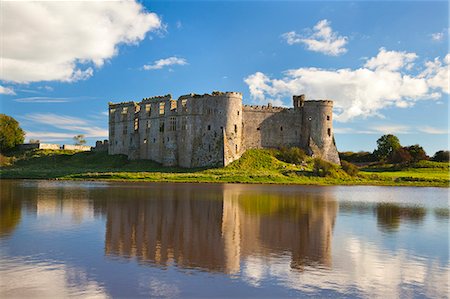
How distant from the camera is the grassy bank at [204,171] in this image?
5028 centimetres

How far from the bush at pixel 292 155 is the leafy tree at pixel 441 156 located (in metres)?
38.2

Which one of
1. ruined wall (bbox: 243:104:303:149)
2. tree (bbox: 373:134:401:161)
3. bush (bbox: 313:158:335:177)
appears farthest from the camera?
tree (bbox: 373:134:401:161)

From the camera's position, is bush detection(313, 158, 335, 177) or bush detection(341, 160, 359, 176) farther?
bush detection(341, 160, 359, 176)

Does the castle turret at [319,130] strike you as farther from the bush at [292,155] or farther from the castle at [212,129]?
the bush at [292,155]

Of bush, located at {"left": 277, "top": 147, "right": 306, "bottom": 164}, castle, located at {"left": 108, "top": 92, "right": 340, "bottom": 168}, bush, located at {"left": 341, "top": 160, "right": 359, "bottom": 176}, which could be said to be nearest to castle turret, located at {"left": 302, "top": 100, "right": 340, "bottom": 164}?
castle, located at {"left": 108, "top": 92, "right": 340, "bottom": 168}

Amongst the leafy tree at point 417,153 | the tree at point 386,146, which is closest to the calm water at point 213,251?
the leafy tree at point 417,153

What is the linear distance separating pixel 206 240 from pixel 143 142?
176 ft

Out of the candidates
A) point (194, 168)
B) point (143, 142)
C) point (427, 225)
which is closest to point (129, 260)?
point (427, 225)

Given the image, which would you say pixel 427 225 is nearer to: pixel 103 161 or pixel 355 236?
pixel 355 236

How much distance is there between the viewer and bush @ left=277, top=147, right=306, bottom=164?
208 ft

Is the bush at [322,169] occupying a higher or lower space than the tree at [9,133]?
lower

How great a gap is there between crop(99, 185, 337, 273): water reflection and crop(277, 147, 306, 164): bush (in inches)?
1397

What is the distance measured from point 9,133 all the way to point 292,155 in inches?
2068

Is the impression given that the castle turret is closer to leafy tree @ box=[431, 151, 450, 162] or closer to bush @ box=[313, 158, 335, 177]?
bush @ box=[313, 158, 335, 177]
